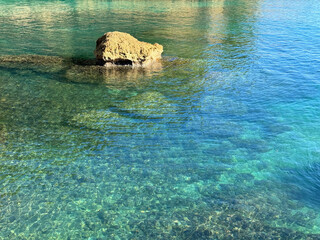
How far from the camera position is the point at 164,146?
1199cm

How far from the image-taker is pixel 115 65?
22.1m

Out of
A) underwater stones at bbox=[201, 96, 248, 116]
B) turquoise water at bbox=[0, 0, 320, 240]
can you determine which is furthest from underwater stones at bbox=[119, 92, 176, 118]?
underwater stones at bbox=[201, 96, 248, 116]

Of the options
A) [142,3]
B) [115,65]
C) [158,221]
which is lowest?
[158,221]

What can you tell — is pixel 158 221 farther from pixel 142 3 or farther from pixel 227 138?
pixel 142 3

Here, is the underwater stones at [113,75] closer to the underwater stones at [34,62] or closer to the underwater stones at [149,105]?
the underwater stones at [34,62]

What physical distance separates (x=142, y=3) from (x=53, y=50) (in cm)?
3931

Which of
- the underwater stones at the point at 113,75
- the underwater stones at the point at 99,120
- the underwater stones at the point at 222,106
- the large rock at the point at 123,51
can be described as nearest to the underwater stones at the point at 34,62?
the underwater stones at the point at 113,75

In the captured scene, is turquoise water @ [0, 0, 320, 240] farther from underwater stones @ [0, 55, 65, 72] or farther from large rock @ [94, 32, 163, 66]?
large rock @ [94, 32, 163, 66]

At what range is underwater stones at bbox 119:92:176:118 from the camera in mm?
14758

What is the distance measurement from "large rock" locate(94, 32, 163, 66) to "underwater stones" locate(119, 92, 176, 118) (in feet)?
18.8

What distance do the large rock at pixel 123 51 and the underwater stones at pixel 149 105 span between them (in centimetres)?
574

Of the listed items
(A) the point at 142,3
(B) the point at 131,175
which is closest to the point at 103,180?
(B) the point at 131,175

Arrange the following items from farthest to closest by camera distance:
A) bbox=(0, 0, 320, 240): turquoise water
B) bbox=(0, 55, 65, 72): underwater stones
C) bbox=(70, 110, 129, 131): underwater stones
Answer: bbox=(0, 55, 65, 72): underwater stones < bbox=(70, 110, 129, 131): underwater stones < bbox=(0, 0, 320, 240): turquoise water

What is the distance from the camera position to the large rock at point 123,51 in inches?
840
